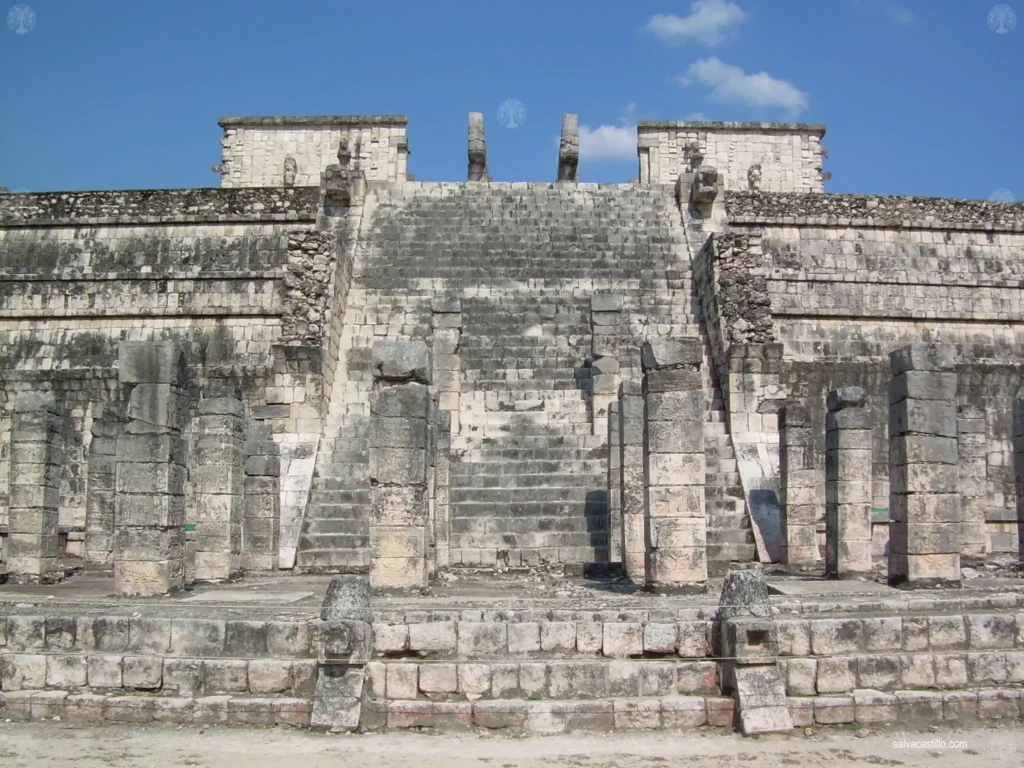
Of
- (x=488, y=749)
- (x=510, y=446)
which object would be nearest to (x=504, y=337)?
(x=510, y=446)

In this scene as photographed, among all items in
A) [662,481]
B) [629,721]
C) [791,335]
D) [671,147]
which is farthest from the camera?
[671,147]

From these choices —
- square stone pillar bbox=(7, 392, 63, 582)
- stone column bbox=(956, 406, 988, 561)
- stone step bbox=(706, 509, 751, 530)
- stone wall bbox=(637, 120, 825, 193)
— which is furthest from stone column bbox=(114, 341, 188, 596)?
stone wall bbox=(637, 120, 825, 193)

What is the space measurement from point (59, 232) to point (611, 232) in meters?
14.1

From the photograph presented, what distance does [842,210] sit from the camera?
25.1 m

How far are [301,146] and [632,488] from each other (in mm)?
23231

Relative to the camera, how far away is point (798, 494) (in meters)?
15.3

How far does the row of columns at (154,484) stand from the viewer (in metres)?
12.2

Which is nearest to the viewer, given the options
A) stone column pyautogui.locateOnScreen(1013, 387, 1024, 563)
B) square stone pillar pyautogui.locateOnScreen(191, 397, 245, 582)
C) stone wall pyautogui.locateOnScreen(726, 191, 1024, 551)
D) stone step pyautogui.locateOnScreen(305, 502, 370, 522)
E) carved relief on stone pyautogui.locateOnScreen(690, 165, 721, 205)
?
square stone pillar pyautogui.locateOnScreen(191, 397, 245, 582)

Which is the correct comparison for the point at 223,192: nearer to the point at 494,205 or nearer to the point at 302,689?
the point at 494,205

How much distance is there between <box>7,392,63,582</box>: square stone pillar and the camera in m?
15.5

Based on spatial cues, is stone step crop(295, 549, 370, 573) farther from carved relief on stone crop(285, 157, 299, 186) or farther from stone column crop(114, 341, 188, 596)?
carved relief on stone crop(285, 157, 299, 186)

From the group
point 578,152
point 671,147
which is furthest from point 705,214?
point 671,147

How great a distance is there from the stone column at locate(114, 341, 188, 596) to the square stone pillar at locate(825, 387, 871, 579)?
9.04 meters

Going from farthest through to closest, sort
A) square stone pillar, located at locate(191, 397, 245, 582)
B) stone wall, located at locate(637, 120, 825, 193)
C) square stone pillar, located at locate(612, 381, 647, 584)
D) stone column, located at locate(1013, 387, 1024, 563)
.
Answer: stone wall, located at locate(637, 120, 825, 193)
stone column, located at locate(1013, 387, 1024, 563)
square stone pillar, located at locate(191, 397, 245, 582)
square stone pillar, located at locate(612, 381, 647, 584)
